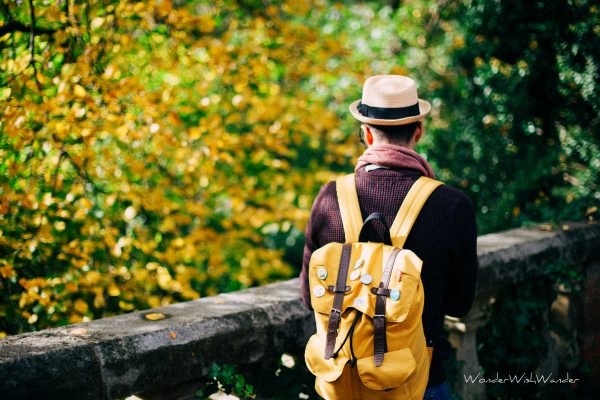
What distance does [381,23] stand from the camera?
7.57 meters

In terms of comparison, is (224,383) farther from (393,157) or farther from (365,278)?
(393,157)

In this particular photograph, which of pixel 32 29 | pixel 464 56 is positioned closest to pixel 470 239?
pixel 32 29

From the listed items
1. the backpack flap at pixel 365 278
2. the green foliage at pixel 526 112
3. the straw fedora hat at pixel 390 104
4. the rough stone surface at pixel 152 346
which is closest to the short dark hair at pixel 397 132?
the straw fedora hat at pixel 390 104

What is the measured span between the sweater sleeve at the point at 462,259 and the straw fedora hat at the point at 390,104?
36 cm

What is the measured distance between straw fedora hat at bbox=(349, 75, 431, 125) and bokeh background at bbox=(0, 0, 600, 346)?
185cm

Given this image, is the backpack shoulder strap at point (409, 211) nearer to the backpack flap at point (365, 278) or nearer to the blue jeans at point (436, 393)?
the backpack flap at point (365, 278)

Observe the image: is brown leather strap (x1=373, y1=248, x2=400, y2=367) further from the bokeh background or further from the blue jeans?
the bokeh background

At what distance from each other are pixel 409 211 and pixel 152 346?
0.97 m

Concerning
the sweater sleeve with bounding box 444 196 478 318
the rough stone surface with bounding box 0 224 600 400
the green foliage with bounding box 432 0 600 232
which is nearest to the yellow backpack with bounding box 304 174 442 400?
the sweater sleeve with bounding box 444 196 478 318

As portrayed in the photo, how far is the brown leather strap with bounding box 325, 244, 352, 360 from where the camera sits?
1867mm

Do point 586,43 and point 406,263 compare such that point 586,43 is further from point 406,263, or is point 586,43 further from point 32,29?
point 32,29

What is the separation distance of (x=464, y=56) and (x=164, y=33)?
2.74 meters

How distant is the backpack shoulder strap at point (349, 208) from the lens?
6.55 feet

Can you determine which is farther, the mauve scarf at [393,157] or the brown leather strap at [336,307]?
the mauve scarf at [393,157]
